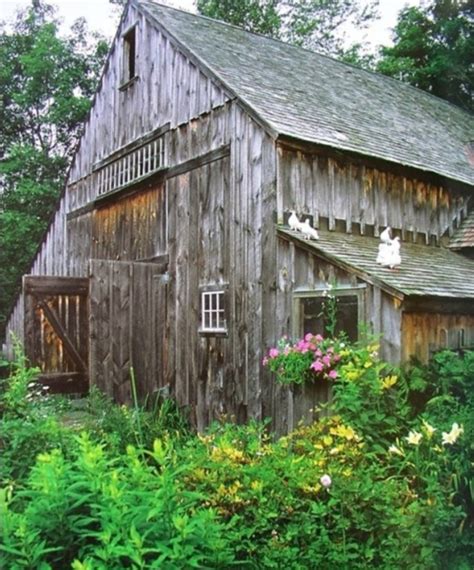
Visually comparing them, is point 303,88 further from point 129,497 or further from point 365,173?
point 129,497

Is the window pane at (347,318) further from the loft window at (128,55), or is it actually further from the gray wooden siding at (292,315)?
the loft window at (128,55)

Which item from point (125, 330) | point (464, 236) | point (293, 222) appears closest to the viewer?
point (293, 222)

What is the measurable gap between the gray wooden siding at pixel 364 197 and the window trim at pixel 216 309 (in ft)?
5.11

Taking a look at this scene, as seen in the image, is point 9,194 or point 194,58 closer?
point 194,58

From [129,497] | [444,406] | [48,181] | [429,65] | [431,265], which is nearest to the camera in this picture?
[129,497]

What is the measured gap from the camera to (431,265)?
8250 mm

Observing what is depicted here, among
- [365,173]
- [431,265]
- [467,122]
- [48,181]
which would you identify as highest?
[467,122]

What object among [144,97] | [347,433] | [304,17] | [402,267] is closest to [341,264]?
[402,267]

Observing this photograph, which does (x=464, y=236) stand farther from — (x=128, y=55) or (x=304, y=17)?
(x=304, y=17)

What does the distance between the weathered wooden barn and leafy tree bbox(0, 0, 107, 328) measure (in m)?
1.59

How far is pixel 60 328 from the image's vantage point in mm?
10289

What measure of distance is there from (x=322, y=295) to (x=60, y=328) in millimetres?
5215

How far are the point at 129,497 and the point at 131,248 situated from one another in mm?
8450

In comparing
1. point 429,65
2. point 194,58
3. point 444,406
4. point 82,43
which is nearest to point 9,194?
point 82,43
